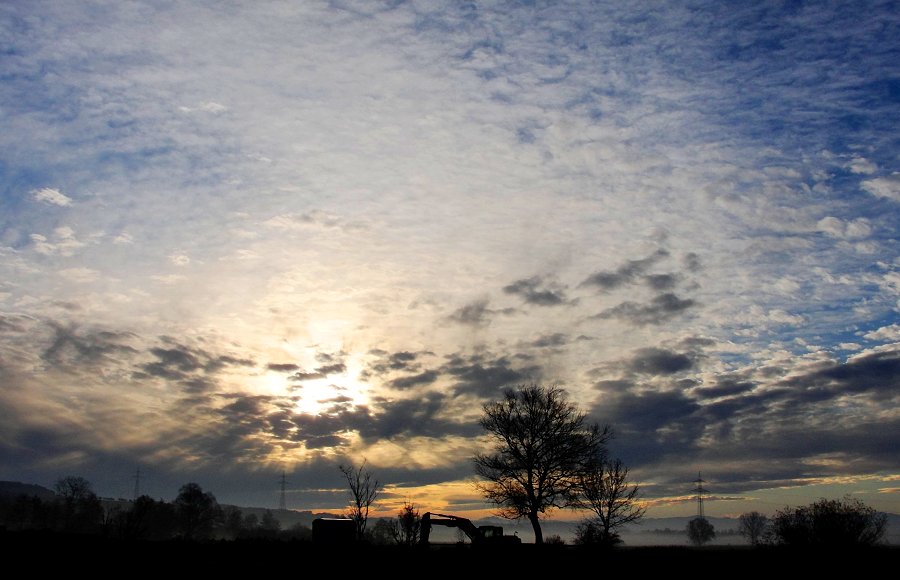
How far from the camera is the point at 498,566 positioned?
1127 inches

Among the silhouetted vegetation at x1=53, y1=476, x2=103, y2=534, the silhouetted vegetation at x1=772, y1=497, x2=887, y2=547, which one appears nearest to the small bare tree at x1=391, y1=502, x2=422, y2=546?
the silhouetted vegetation at x1=772, y1=497, x2=887, y2=547

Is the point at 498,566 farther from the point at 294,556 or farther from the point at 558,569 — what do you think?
the point at 294,556

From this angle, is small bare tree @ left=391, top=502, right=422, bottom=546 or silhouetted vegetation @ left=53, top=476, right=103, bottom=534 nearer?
small bare tree @ left=391, top=502, right=422, bottom=546

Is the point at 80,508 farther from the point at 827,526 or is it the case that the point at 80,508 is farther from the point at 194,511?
the point at 827,526

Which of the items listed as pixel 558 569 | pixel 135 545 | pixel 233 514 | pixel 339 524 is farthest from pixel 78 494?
pixel 558 569

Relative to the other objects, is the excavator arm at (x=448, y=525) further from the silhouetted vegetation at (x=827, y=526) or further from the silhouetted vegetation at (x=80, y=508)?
the silhouetted vegetation at (x=80, y=508)

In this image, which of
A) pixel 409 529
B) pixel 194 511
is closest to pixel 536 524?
pixel 409 529

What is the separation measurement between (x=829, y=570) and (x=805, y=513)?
20.8m

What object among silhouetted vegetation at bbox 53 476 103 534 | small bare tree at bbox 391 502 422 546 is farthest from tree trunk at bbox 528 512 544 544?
silhouetted vegetation at bbox 53 476 103 534

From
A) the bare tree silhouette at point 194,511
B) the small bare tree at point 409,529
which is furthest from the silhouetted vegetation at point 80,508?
the small bare tree at point 409,529

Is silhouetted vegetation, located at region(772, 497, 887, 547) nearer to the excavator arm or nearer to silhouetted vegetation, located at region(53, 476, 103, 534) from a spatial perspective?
the excavator arm

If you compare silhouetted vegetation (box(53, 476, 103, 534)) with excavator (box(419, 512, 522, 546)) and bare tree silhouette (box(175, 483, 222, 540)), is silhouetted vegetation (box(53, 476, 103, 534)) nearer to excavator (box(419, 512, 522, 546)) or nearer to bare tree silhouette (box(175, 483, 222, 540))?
bare tree silhouette (box(175, 483, 222, 540))

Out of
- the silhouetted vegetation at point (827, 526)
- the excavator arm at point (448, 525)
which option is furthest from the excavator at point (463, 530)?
the silhouetted vegetation at point (827, 526)

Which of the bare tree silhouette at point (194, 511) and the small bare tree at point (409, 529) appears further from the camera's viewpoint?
the bare tree silhouette at point (194, 511)
